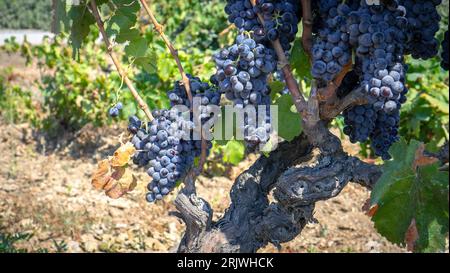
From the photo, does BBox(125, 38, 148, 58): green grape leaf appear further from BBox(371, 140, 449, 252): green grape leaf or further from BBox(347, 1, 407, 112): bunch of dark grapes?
BBox(371, 140, 449, 252): green grape leaf

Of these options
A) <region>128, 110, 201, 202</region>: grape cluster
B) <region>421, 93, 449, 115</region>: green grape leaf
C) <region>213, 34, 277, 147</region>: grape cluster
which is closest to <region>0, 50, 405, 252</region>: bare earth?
<region>421, 93, 449, 115</region>: green grape leaf

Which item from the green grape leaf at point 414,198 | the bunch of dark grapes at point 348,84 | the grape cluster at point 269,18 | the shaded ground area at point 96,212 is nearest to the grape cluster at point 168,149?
the grape cluster at point 269,18

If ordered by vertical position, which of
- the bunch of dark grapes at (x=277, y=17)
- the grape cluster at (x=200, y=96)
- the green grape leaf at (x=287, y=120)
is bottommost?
the green grape leaf at (x=287, y=120)

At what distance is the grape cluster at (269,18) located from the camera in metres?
1.43

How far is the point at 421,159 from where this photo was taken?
4.12ft

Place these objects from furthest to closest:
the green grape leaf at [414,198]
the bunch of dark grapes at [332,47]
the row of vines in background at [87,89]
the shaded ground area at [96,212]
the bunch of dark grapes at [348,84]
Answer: the row of vines in background at [87,89] → the shaded ground area at [96,212] → the bunch of dark grapes at [348,84] → the bunch of dark grapes at [332,47] → the green grape leaf at [414,198]

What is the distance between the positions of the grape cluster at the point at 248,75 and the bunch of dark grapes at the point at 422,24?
345 mm

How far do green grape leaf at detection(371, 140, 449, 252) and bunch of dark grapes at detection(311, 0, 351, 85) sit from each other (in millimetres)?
235

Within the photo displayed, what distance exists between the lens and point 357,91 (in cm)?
143

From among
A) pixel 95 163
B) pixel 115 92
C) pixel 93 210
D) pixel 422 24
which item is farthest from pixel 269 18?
pixel 95 163

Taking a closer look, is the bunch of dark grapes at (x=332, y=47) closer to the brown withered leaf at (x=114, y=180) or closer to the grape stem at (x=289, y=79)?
the grape stem at (x=289, y=79)

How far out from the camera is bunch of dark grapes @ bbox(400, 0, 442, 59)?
1416 mm
